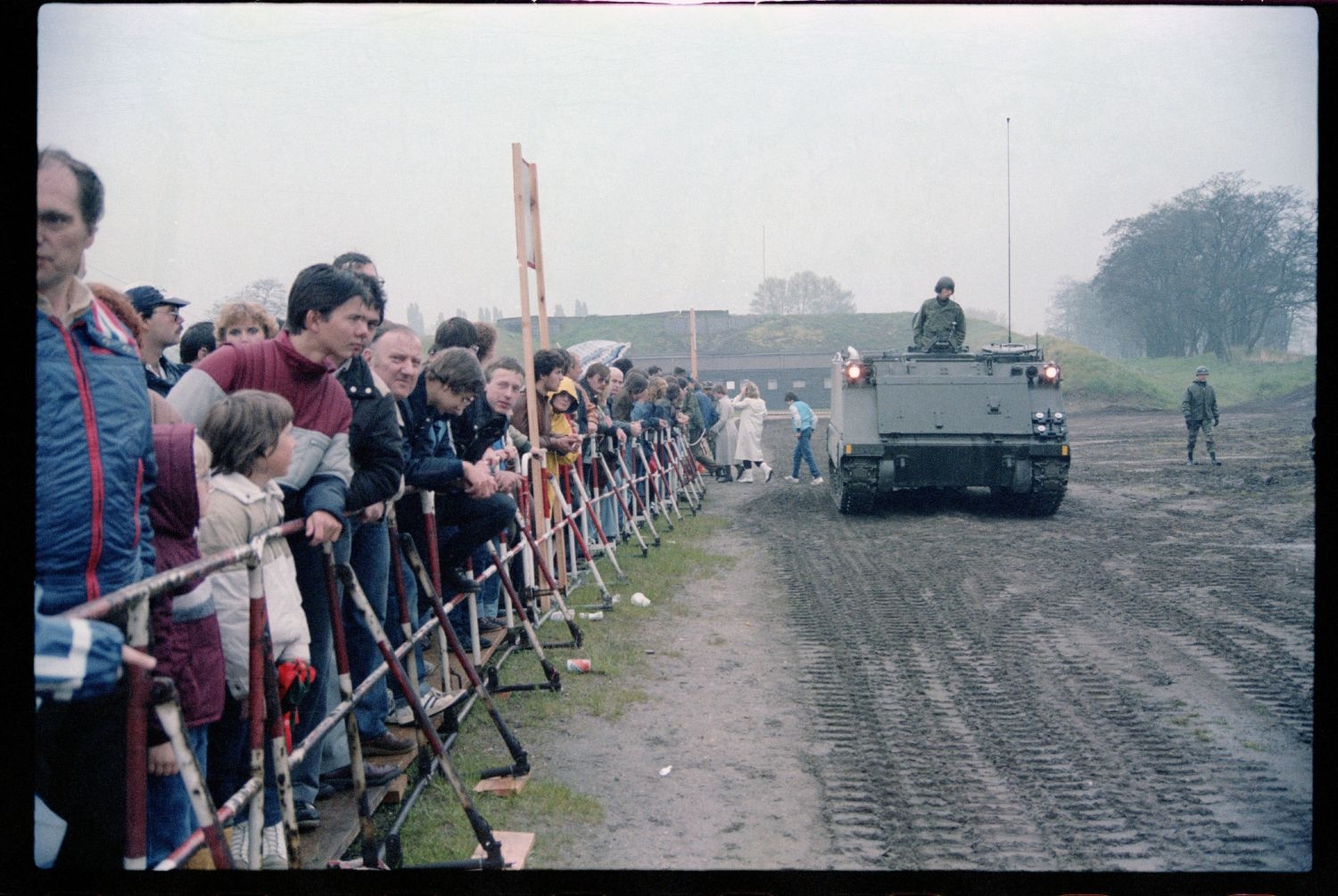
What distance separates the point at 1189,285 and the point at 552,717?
15.5 meters

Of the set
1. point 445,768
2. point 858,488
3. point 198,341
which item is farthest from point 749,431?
point 445,768

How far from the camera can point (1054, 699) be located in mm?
5242

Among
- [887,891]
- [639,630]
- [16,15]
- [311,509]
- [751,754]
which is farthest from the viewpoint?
[639,630]

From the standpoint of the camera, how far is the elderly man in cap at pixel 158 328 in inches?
179

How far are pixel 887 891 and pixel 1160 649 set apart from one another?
380 cm

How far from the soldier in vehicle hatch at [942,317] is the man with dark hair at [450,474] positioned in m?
9.41

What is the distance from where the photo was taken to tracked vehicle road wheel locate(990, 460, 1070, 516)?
1162 cm

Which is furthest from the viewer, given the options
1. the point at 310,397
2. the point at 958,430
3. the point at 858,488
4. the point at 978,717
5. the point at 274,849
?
the point at 858,488

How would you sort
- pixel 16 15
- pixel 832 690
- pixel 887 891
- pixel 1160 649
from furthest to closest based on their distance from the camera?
pixel 1160 649, pixel 832 690, pixel 887 891, pixel 16 15

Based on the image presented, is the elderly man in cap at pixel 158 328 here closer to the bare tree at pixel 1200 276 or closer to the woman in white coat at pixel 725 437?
the bare tree at pixel 1200 276

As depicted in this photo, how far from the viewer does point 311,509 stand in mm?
3480

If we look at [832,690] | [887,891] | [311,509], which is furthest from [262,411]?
[832,690]

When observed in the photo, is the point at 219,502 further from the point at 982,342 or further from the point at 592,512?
the point at 982,342

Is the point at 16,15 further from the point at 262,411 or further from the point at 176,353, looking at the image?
the point at 176,353
